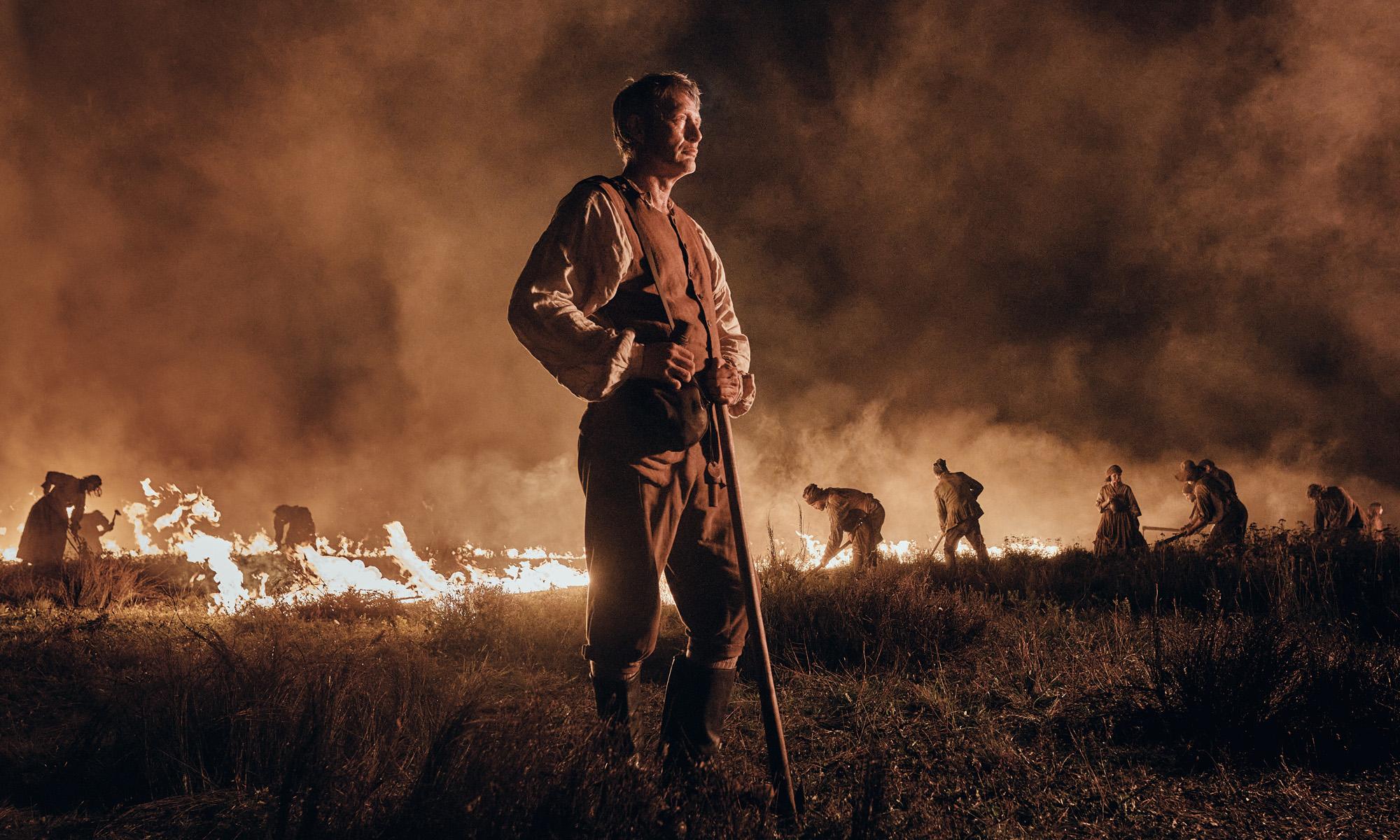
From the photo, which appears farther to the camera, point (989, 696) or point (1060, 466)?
point (1060, 466)

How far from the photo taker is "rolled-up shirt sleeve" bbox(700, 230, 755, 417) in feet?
7.55

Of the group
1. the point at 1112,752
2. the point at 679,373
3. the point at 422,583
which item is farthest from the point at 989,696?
the point at 422,583

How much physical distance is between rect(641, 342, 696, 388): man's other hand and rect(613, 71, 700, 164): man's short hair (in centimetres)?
72

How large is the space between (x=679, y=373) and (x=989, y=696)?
2.42 meters

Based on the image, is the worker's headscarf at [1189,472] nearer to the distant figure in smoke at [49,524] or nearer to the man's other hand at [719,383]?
the man's other hand at [719,383]

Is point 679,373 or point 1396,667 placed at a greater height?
point 679,373

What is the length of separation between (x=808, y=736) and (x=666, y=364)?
1.75 m

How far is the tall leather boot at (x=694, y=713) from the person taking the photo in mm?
1882

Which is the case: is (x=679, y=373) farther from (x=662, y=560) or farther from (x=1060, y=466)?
(x=1060, y=466)

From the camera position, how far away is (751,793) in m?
1.71

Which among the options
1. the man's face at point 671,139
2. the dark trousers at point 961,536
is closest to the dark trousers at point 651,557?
the man's face at point 671,139

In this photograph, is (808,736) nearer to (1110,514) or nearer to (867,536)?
(867,536)

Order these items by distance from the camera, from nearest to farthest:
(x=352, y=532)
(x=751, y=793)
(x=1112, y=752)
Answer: (x=751, y=793)
(x=1112, y=752)
(x=352, y=532)

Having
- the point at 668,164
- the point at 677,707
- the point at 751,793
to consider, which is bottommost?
the point at 751,793
